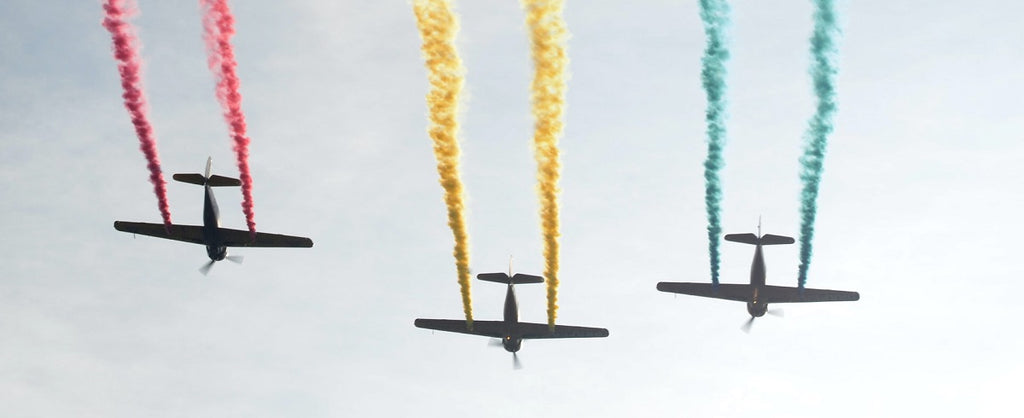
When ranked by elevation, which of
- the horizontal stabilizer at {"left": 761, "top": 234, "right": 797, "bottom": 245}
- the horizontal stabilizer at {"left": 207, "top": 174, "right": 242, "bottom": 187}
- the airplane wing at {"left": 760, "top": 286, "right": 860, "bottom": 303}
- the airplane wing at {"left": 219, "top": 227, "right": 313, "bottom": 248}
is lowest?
the airplane wing at {"left": 760, "top": 286, "right": 860, "bottom": 303}

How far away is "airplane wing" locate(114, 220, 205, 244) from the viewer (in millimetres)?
66438

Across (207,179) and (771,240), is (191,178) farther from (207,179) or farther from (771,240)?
(771,240)

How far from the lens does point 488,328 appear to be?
72812mm

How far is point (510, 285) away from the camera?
234ft

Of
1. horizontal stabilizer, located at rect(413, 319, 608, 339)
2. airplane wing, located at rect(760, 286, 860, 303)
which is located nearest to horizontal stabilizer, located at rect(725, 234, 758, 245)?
airplane wing, located at rect(760, 286, 860, 303)

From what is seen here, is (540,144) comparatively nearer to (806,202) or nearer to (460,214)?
(460,214)

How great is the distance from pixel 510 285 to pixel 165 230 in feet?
54.1

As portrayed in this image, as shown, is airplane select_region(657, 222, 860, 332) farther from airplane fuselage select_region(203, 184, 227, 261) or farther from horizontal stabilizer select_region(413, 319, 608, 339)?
airplane fuselage select_region(203, 184, 227, 261)

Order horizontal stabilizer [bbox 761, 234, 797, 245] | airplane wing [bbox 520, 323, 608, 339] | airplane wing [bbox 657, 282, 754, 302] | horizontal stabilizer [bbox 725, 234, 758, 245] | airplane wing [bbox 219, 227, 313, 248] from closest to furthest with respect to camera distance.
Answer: airplane wing [bbox 219, 227, 313, 248], horizontal stabilizer [bbox 725, 234, 758, 245], horizontal stabilizer [bbox 761, 234, 797, 245], airplane wing [bbox 657, 282, 754, 302], airplane wing [bbox 520, 323, 608, 339]

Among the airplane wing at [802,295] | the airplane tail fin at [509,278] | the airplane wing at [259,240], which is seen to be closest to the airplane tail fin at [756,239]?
the airplane wing at [802,295]

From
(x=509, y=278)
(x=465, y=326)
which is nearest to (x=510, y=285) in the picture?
(x=509, y=278)

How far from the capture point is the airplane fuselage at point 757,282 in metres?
70.4

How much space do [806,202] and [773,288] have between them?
43.2ft

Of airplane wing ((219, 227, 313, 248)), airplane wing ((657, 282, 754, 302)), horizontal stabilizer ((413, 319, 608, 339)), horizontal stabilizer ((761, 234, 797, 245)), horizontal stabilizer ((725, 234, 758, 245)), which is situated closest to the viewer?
airplane wing ((219, 227, 313, 248))
